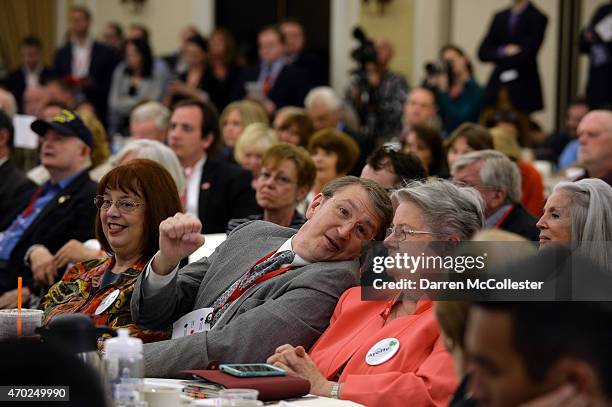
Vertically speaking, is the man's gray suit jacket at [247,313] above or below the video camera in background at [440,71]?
above

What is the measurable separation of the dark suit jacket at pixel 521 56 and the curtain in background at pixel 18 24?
7.08 metres

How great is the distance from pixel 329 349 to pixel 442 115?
22.4ft

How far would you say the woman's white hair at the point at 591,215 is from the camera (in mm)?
3318

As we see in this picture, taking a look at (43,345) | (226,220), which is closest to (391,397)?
(43,345)

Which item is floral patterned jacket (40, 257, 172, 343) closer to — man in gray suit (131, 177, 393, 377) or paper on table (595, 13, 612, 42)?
man in gray suit (131, 177, 393, 377)

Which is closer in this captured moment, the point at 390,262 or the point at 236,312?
the point at 390,262

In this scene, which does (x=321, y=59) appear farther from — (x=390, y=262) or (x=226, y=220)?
(x=390, y=262)

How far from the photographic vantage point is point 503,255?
196 cm

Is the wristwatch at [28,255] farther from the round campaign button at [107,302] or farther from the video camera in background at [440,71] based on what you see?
the video camera in background at [440,71]

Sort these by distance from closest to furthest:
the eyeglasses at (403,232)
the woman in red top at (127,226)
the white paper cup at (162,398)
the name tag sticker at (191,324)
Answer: the white paper cup at (162,398) < the eyeglasses at (403,232) < the name tag sticker at (191,324) < the woman in red top at (127,226)

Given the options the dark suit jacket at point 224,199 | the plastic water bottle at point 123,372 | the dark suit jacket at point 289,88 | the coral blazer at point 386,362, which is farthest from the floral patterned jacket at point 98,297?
the dark suit jacket at point 289,88

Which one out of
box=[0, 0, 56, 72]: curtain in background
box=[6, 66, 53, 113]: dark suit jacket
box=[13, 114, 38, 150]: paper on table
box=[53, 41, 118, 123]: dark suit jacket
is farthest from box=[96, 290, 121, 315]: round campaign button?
box=[0, 0, 56, 72]: curtain in background

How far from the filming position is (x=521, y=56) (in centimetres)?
959

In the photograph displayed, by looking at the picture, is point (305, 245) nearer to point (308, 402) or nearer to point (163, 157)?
point (308, 402)
